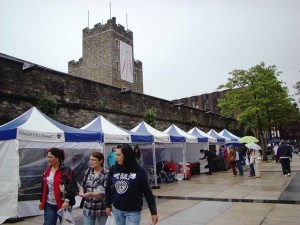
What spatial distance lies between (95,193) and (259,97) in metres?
26.3

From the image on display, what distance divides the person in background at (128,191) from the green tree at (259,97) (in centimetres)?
2505

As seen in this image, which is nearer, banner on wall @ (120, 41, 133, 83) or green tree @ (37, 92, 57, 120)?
green tree @ (37, 92, 57, 120)

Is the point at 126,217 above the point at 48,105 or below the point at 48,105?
below

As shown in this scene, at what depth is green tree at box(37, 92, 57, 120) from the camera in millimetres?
12500

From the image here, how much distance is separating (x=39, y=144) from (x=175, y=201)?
4.31 metres

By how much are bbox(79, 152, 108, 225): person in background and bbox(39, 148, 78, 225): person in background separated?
198 millimetres

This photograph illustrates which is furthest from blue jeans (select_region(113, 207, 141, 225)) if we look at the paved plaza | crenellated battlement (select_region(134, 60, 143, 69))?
crenellated battlement (select_region(134, 60, 143, 69))

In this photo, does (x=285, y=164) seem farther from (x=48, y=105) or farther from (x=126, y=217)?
(x=126, y=217)

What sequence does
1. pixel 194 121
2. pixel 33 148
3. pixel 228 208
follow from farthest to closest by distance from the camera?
pixel 194 121
pixel 33 148
pixel 228 208

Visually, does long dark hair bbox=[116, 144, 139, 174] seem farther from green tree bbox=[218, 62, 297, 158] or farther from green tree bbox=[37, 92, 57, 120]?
green tree bbox=[218, 62, 297, 158]

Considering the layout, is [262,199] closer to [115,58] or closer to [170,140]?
[170,140]

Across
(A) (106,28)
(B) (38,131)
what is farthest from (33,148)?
(A) (106,28)

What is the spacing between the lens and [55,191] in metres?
4.15

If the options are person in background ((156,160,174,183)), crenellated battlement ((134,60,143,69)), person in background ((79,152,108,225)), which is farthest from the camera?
crenellated battlement ((134,60,143,69))
